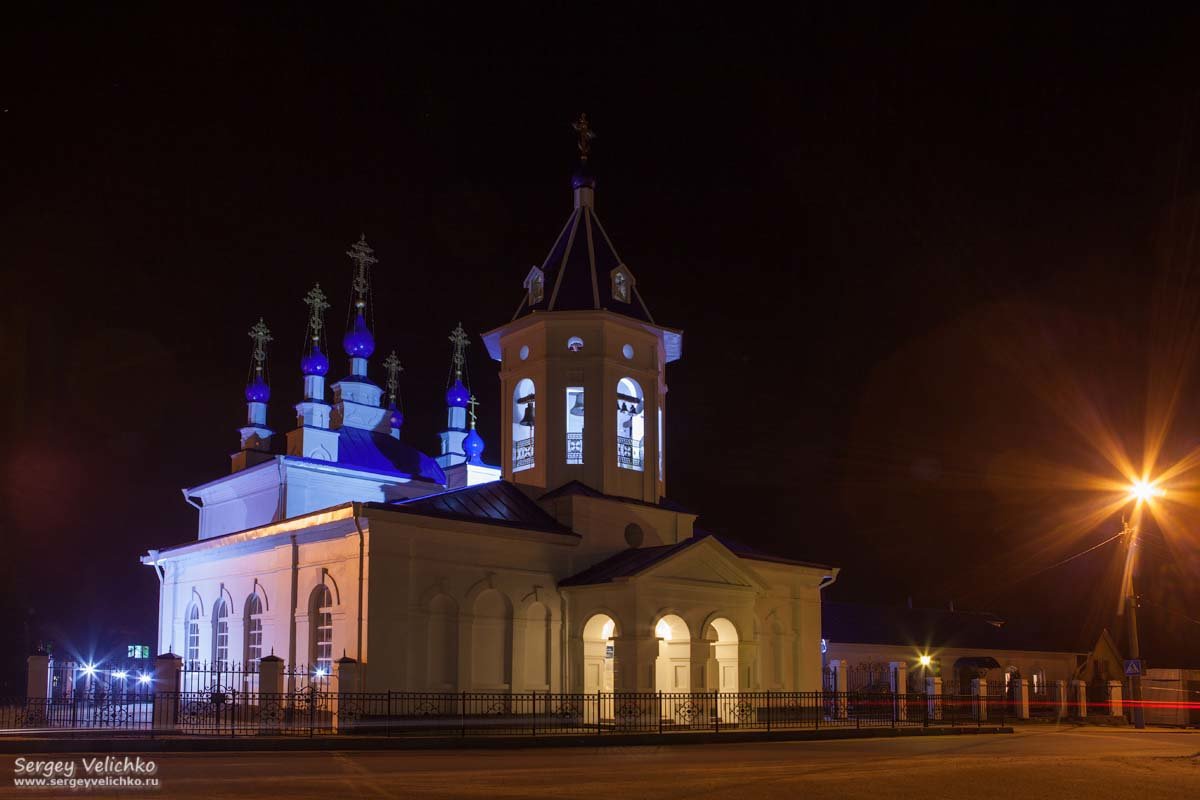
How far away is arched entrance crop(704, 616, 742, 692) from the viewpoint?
26516 mm

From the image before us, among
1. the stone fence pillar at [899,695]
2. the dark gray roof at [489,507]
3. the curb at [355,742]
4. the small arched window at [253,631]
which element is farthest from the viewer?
the small arched window at [253,631]

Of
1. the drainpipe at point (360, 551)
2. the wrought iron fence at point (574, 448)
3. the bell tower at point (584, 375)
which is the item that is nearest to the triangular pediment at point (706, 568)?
the bell tower at point (584, 375)

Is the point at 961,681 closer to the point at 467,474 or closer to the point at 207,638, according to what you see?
the point at 467,474

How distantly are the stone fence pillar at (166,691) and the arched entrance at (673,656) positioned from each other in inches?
401

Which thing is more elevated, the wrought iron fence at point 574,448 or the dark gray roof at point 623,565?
the wrought iron fence at point 574,448

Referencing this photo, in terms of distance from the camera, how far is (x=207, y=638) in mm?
29969

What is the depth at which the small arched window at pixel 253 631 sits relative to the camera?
89.9 ft

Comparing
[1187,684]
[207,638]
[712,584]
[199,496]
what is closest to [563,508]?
[712,584]

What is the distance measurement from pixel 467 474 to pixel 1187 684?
25864 mm

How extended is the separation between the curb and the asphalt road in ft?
1.82

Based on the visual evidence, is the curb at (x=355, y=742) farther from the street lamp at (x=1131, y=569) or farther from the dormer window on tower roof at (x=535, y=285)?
the dormer window on tower roof at (x=535, y=285)

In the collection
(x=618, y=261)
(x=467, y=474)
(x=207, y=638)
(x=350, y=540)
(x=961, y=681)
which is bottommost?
(x=961, y=681)

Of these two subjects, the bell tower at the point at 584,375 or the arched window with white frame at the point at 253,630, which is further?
the bell tower at the point at 584,375

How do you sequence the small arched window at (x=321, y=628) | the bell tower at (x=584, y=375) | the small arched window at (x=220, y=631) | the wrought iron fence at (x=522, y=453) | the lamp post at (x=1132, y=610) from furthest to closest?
1. the small arched window at (x=220, y=631)
2. the wrought iron fence at (x=522, y=453)
3. the bell tower at (x=584, y=375)
4. the lamp post at (x=1132, y=610)
5. the small arched window at (x=321, y=628)
